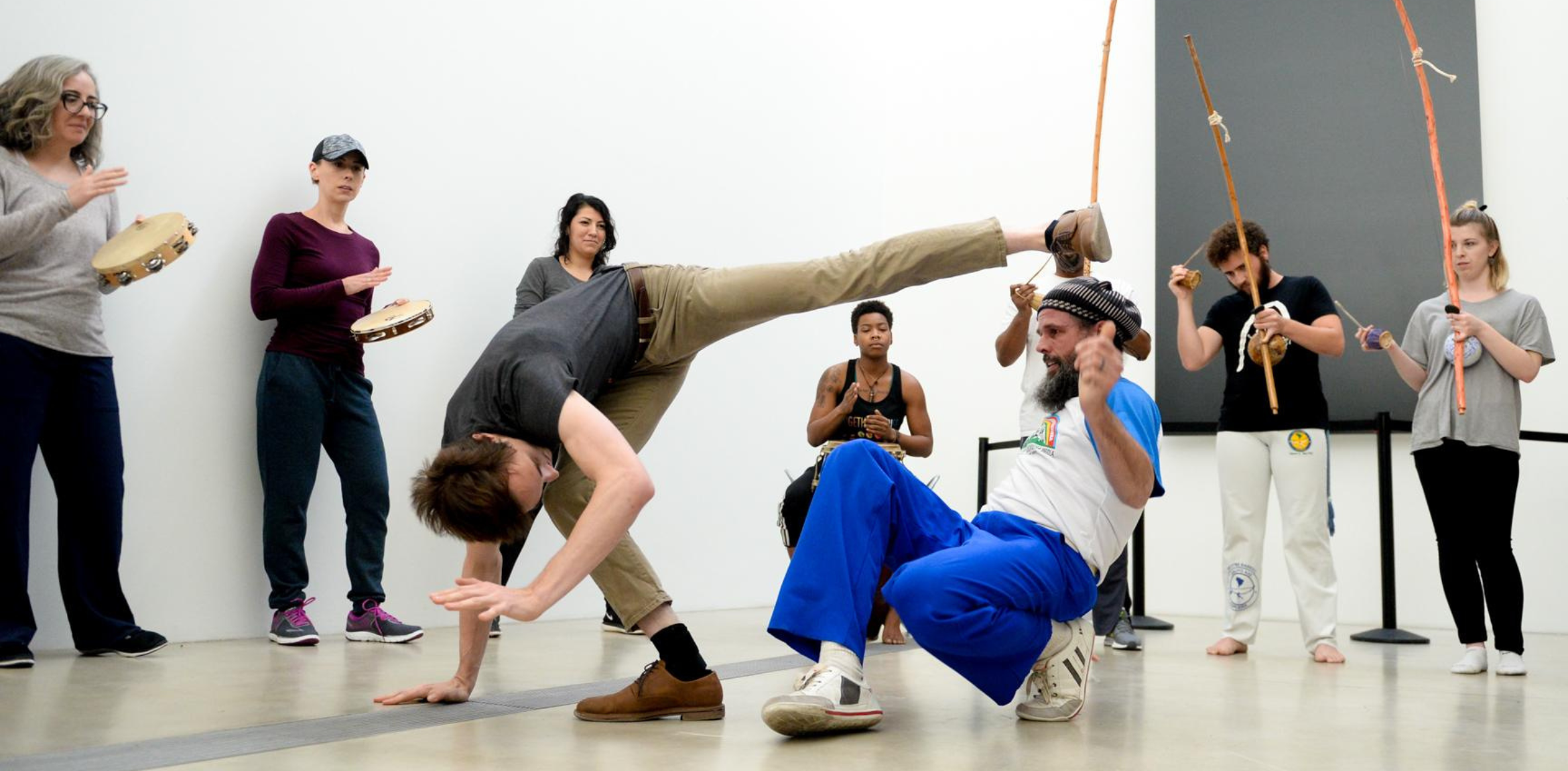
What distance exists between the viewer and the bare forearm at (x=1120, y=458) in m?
2.13

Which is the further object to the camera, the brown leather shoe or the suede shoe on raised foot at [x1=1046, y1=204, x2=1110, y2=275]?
the suede shoe on raised foot at [x1=1046, y1=204, x2=1110, y2=275]

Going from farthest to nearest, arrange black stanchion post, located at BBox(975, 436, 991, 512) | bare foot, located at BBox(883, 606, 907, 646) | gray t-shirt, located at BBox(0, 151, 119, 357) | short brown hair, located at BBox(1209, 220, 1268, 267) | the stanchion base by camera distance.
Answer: black stanchion post, located at BBox(975, 436, 991, 512) < the stanchion base < bare foot, located at BBox(883, 606, 907, 646) < short brown hair, located at BBox(1209, 220, 1268, 267) < gray t-shirt, located at BBox(0, 151, 119, 357)

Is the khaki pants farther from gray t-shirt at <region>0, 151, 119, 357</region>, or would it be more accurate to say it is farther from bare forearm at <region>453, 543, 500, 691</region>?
gray t-shirt at <region>0, 151, 119, 357</region>

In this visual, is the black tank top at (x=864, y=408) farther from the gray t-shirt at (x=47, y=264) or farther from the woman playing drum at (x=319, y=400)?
the gray t-shirt at (x=47, y=264)

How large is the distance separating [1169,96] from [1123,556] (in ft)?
9.31

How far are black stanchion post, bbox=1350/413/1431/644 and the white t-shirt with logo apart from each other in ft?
9.39

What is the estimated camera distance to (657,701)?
228 cm

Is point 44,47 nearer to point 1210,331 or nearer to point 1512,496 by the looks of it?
point 1210,331

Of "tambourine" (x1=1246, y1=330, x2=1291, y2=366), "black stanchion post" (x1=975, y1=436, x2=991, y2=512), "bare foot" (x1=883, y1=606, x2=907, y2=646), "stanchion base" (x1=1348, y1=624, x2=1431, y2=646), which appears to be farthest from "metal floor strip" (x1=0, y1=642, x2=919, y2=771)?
"black stanchion post" (x1=975, y1=436, x2=991, y2=512)

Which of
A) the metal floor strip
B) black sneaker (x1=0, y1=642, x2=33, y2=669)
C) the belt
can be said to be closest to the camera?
the metal floor strip

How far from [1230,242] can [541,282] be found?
2342 millimetres

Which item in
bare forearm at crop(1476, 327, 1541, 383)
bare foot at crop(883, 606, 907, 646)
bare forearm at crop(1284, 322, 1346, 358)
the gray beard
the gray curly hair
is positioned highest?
the gray curly hair

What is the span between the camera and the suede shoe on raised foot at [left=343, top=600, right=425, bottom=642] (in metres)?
3.79

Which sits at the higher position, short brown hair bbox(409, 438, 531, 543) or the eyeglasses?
the eyeglasses
